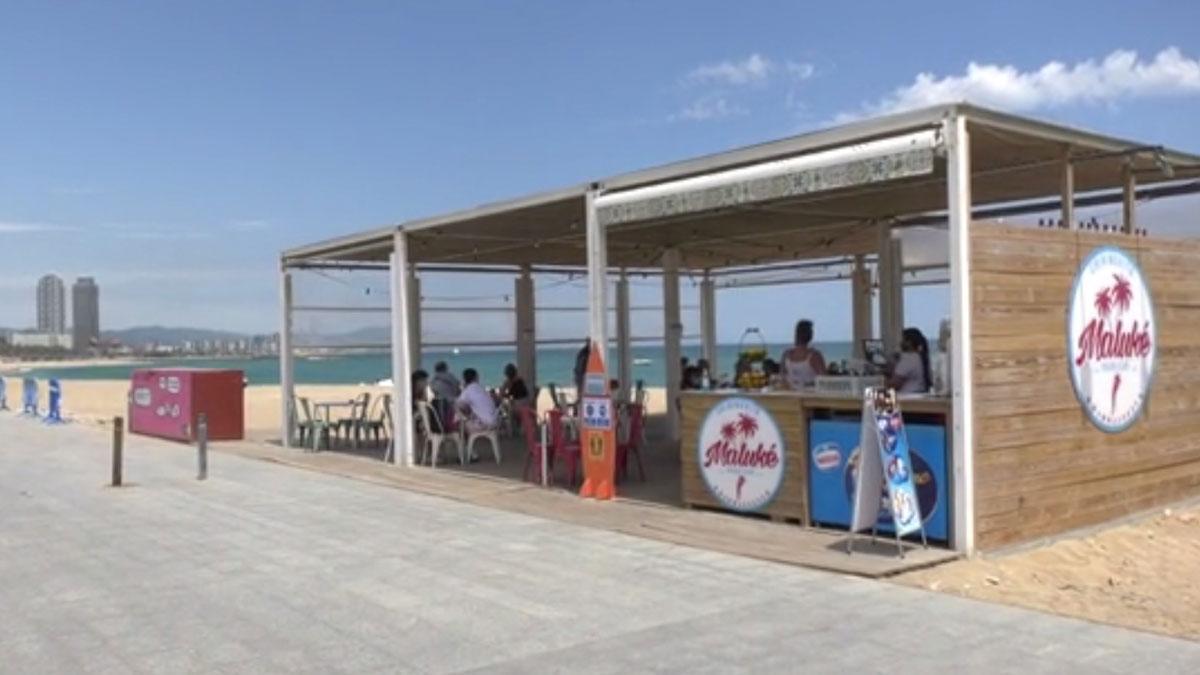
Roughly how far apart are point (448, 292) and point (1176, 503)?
12003mm

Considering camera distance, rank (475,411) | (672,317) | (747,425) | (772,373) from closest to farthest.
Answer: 1. (747,425)
2. (772,373)
3. (475,411)
4. (672,317)

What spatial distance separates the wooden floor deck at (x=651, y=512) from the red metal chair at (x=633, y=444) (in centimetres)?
28

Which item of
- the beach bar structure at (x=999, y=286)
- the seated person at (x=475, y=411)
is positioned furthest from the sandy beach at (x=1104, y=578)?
the seated person at (x=475, y=411)

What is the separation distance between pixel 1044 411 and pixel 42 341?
675 ft

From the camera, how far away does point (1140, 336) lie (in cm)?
916

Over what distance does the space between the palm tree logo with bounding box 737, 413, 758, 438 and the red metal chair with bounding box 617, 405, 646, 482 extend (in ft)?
10.3

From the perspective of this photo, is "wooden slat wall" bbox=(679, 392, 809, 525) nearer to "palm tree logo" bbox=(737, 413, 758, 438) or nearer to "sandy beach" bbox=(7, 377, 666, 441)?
"palm tree logo" bbox=(737, 413, 758, 438)

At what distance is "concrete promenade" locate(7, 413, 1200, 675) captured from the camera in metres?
5.38

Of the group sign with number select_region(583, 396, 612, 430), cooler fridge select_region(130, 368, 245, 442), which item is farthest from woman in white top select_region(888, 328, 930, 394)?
cooler fridge select_region(130, 368, 245, 442)

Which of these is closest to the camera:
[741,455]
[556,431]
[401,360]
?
[741,455]

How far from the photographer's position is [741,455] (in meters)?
9.30

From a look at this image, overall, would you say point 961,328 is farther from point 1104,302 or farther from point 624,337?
point 624,337

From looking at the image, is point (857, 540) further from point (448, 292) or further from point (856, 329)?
point (448, 292)

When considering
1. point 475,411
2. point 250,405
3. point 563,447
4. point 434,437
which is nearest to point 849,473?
point 563,447
